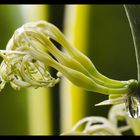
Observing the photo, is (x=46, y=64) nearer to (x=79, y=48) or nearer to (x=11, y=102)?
(x=79, y=48)

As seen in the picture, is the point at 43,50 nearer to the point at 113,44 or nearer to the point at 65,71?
the point at 65,71

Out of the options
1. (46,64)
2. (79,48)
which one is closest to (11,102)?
(79,48)

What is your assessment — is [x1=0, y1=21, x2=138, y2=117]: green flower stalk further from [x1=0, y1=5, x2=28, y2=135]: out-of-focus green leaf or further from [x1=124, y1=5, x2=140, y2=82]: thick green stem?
[x1=0, y1=5, x2=28, y2=135]: out-of-focus green leaf

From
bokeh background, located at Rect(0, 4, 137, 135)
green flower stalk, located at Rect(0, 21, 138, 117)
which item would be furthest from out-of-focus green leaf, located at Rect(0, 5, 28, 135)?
green flower stalk, located at Rect(0, 21, 138, 117)

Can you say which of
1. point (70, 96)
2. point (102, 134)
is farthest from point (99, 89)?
Result: point (70, 96)

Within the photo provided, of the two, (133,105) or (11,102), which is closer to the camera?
(133,105)

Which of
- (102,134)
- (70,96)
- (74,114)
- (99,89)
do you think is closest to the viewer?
(99,89)

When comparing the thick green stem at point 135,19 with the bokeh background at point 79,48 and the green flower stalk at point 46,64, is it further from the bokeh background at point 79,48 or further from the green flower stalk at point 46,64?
the bokeh background at point 79,48

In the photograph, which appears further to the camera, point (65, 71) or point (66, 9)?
point (66, 9)
